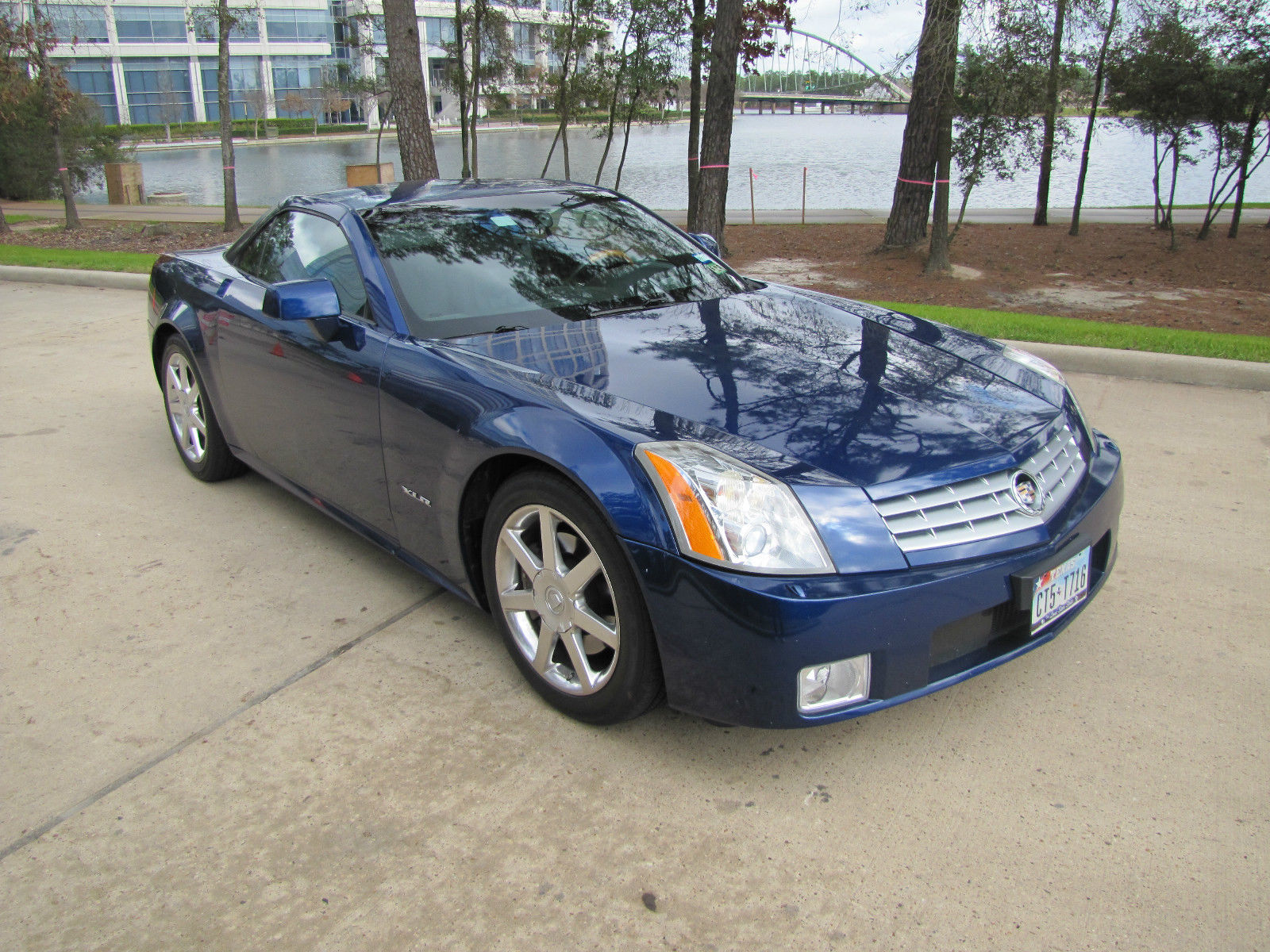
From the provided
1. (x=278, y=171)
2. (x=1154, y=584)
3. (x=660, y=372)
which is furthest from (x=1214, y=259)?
(x=278, y=171)

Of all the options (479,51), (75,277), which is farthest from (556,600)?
(479,51)

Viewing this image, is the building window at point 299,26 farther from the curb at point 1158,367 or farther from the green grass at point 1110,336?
the curb at point 1158,367

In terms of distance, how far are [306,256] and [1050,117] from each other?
48.0 ft

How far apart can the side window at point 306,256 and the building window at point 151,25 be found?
87.4 metres

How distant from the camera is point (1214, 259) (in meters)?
13.3

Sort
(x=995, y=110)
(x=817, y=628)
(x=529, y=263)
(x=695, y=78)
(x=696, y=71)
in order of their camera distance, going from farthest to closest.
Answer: (x=695, y=78), (x=696, y=71), (x=995, y=110), (x=529, y=263), (x=817, y=628)

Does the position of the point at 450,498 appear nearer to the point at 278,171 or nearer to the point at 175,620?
the point at 175,620

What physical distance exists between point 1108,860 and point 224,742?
2311 mm

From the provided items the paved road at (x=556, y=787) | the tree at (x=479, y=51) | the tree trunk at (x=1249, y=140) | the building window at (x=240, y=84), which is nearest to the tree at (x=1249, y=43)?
the tree trunk at (x=1249, y=140)

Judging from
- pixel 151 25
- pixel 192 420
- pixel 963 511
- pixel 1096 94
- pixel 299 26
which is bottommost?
pixel 192 420

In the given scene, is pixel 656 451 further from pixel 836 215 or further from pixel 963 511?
pixel 836 215

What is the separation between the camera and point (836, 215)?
66.8 ft

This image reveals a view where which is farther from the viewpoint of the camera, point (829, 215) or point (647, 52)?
Answer: point (647, 52)

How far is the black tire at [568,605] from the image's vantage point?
2.49m
